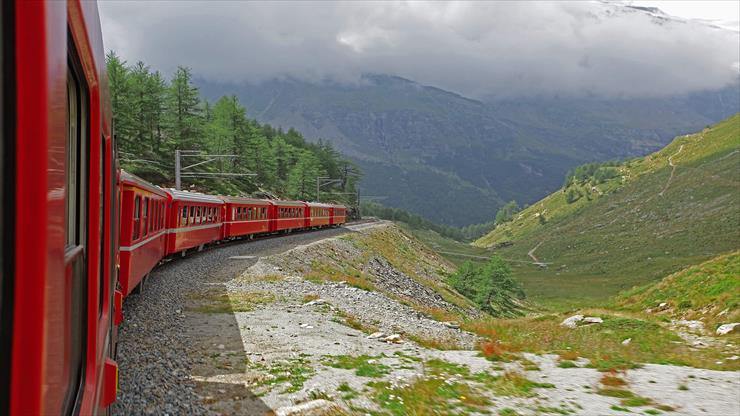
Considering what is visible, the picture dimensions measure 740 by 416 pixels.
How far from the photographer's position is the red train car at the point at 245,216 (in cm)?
3169

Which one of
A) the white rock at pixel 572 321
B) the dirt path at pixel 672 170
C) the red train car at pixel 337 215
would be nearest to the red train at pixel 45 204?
the white rock at pixel 572 321

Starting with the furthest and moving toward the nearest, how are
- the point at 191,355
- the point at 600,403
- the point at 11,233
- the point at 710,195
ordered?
the point at 710,195
the point at 191,355
the point at 600,403
the point at 11,233

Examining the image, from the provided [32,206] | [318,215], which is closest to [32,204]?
[32,206]

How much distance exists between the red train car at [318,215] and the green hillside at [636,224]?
31056 mm

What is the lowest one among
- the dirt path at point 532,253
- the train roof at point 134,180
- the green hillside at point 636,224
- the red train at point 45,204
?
the dirt path at point 532,253

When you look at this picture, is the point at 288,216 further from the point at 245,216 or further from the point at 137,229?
the point at 137,229

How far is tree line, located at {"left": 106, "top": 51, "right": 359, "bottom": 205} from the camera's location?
61.6 metres

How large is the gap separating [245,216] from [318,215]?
21.7 metres

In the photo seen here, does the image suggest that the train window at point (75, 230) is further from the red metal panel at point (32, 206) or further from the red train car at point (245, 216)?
the red train car at point (245, 216)

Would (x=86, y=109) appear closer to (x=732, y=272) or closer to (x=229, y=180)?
(x=732, y=272)

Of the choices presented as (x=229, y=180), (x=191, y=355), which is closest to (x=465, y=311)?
(x=191, y=355)

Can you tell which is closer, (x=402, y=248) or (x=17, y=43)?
(x=17, y=43)

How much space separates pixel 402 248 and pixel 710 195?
8367cm

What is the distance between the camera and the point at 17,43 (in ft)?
4.98
